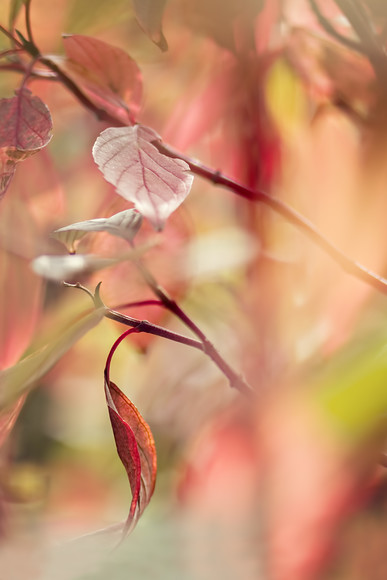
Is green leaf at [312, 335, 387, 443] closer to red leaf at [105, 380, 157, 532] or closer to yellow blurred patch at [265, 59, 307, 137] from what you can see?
red leaf at [105, 380, 157, 532]

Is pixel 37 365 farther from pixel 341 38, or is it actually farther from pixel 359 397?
pixel 341 38

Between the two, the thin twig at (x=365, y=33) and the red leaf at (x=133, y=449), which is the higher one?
the thin twig at (x=365, y=33)

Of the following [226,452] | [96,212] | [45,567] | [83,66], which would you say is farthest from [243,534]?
[83,66]

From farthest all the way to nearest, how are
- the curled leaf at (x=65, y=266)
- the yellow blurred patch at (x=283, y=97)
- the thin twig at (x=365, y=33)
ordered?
the yellow blurred patch at (x=283, y=97) → the thin twig at (x=365, y=33) → the curled leaf at (x=65, y=266)

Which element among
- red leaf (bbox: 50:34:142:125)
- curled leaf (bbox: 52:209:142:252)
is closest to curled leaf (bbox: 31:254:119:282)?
curled leaf (bbox: 52:209:142:252)

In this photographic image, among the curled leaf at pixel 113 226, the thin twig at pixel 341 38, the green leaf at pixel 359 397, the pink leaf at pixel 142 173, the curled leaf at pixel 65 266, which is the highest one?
the thin twig at pixel 341 38

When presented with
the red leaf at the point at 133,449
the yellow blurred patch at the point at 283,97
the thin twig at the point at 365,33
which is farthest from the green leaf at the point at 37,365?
the yellow blurred patch at the point at 283,97

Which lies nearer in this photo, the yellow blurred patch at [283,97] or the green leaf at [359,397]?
the green leaf at [359,397]

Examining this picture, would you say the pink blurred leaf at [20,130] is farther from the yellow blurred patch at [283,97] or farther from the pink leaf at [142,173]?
the yellow blurred patch at [283,97]
